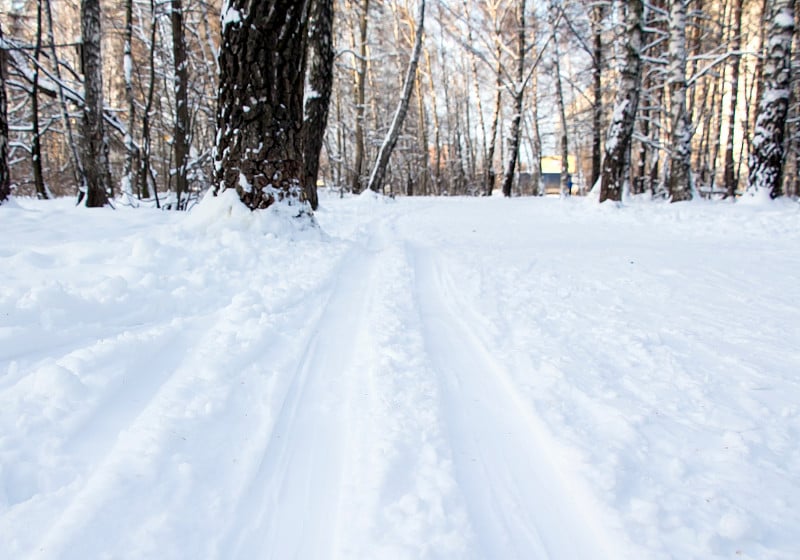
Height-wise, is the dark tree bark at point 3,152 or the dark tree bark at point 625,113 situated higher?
the dark tree bark at point 625,113

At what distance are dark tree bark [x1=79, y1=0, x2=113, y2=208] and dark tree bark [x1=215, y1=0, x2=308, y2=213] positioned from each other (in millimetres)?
2911

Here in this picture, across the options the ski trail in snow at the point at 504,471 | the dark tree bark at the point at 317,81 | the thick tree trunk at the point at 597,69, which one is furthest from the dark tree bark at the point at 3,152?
the thick tree trunk at the point at 597,69

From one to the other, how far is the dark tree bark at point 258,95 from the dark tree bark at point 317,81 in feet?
9.50

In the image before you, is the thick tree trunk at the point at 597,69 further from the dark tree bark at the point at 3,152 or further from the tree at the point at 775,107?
the dark tree bark at the point at 3,152

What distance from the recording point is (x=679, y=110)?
8.46 meters

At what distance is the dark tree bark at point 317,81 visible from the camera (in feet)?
22.5

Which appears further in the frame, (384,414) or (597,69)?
(597,69)

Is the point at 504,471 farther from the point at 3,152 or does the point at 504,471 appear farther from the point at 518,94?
the point at 518,94

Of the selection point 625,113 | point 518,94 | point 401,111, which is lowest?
point 625,113

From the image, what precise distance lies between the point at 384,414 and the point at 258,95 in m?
3.50

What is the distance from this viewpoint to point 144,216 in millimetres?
4238

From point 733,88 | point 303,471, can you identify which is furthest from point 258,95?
point 733,88

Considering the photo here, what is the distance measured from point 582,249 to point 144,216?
4.48 metres

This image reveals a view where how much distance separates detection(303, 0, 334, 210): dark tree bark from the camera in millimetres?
6871
